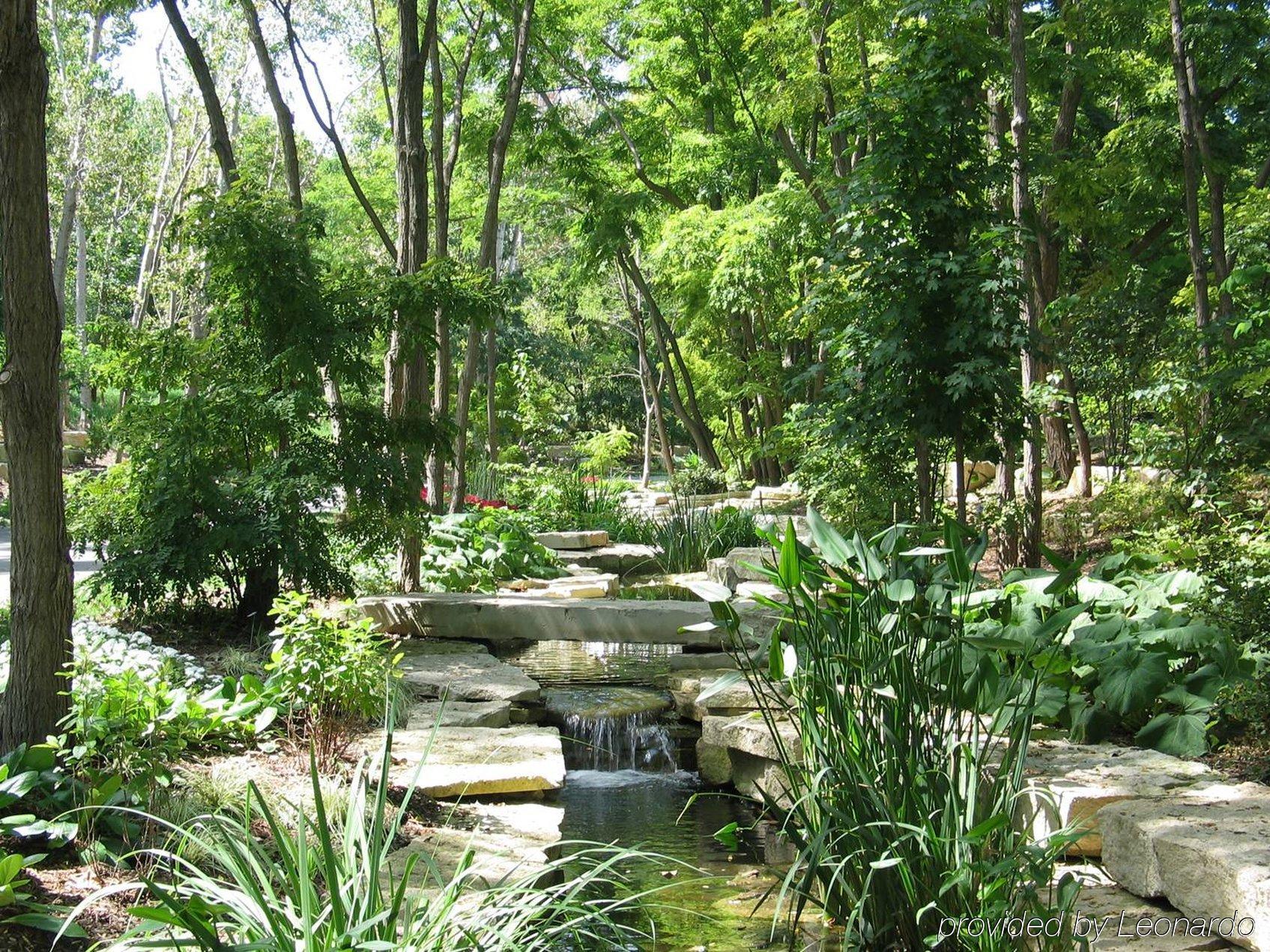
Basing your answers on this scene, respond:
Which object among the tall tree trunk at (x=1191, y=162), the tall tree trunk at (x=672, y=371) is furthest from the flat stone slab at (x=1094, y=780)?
the tall tree trunk at (x=672, y=371)

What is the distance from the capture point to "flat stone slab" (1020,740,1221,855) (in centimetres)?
322

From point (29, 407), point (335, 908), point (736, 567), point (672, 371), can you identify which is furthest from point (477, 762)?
point (672, 371)

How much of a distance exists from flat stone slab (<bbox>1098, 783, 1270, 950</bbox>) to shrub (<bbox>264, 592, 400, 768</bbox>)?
8.25 feet

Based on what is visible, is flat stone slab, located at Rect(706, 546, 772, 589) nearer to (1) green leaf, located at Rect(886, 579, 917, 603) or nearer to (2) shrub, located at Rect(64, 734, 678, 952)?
(1) green leaf, located at Rect(886, 579, 917, 603)

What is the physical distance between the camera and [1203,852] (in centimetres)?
268

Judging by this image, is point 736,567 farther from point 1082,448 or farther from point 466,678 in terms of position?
point 1082,448

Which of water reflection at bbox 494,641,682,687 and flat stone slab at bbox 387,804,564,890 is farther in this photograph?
water reflection at bbox 494,641,682,687

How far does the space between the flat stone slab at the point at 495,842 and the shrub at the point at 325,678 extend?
575mm

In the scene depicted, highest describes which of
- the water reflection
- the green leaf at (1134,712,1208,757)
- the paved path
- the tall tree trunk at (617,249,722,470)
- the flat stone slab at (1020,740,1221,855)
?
the tall tree trunk at (617,249,722,470)

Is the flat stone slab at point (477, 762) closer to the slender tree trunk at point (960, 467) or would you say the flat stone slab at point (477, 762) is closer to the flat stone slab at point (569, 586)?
the slender tree trunk at point (960, 467)

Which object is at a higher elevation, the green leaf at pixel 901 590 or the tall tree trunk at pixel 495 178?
the tall tree trunk at pixel 495 178

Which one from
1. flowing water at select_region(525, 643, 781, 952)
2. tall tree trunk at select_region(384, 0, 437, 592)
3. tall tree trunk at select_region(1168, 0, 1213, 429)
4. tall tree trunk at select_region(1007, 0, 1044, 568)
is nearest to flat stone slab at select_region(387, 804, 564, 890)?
flowing water at select_region(525, 643, 781, 952)

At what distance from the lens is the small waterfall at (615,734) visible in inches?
214

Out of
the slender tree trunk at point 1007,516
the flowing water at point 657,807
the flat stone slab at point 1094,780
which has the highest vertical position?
the slender tree trunk at point 1007,516
